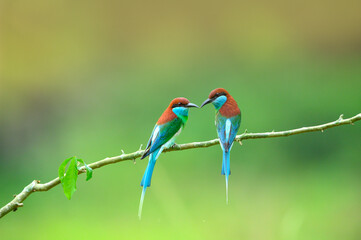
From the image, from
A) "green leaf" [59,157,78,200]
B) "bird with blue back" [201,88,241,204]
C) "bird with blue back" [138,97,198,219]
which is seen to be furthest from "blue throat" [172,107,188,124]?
"green leaf" [59,157,78,200]

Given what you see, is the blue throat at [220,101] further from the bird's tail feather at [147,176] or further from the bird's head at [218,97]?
the bird's tail feather at [147,176]

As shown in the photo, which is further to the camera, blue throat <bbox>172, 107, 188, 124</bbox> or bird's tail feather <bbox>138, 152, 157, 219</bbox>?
blue throat <bbox>172, 107, 188, 124</bbox>

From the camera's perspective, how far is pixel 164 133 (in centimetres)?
173

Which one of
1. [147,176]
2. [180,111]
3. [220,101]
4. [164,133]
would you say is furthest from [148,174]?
[220,101]

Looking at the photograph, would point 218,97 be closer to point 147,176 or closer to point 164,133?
point 164,133

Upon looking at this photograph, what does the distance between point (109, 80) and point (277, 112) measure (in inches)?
46.5

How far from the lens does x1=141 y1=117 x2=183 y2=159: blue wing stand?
5.58 ft

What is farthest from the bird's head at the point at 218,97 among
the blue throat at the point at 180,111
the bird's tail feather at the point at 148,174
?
the bird's tail feather at the point at 148,174

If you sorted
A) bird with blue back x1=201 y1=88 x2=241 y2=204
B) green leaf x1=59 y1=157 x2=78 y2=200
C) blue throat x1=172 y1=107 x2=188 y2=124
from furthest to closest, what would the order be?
blue throat x1=172 y1=107 x2=188 y2=124 < bird with blue back x1=201 y1=88 x2=241 y2=204 < green leaf x1=59 y1=157 x2=78 y2=200

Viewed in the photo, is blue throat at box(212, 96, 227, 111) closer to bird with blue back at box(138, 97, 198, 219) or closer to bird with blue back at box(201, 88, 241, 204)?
bird with blue back at box(201, 88, 241, 204)

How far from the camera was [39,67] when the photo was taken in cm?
313

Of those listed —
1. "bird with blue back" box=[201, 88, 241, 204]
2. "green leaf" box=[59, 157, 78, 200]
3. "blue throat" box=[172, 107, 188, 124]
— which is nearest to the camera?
"green leaf" box=[59, 157, 78, 200]

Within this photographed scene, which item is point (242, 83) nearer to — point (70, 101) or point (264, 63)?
point (264, 63)

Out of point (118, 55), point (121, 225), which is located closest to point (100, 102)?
point (118, 55)
